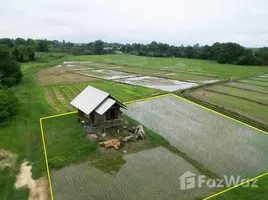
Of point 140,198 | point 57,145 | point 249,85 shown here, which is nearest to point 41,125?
point 57,145

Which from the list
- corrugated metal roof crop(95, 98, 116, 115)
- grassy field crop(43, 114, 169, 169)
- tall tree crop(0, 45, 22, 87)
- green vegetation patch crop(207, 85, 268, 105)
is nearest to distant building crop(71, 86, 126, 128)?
corrugated metal roof crop(95, 98, 116, 115)

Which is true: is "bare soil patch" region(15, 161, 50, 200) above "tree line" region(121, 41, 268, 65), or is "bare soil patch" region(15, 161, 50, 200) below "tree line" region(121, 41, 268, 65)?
below

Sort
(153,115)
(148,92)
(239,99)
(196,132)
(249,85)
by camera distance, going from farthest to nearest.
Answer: (249,85) → (148,92) → (239,99) → (153,115) → (196,132)

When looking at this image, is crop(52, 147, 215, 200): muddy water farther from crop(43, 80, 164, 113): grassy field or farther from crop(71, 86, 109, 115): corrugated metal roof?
crop(43, 80, 164, 113): grassy field

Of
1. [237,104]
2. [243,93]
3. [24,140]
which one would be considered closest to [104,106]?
[24,140]

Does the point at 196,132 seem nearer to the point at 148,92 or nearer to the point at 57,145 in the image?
the point at 57,145

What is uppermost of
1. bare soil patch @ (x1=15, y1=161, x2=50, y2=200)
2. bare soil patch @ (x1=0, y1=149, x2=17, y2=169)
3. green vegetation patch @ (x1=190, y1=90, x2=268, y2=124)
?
green vegetation patch @ (x1=190, y1=90, x2=268, y2=124)

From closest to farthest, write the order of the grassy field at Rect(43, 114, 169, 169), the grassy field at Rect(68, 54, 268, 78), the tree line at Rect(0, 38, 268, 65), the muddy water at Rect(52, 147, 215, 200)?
the muddy water at Rect(52, 147, 215, 200) → the grassy field at Rect(43, 114, 169, 169) → the grassy field at Rect(68, 54, 268, 78) → the tree line at Rect(0, 38, 268, 65)

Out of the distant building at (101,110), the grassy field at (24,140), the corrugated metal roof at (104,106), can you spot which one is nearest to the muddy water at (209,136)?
the distant building at (101,110)

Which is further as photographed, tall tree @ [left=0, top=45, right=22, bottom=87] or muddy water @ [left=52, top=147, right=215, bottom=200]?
tall tree @ [left=0, top=45, right=22, bottom=87]
